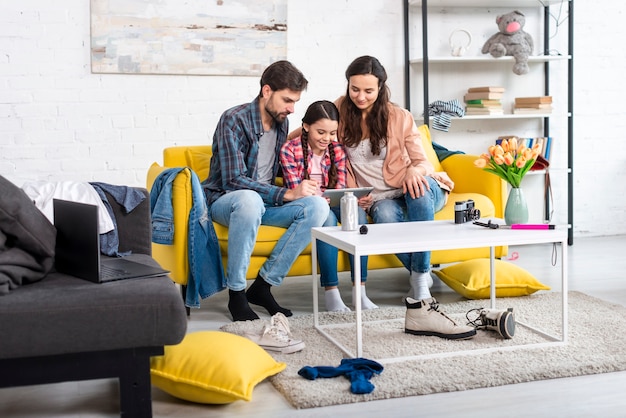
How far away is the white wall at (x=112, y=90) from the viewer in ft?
15.0

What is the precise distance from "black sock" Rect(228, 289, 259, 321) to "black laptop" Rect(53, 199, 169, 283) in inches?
35.6

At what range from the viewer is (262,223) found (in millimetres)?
3617

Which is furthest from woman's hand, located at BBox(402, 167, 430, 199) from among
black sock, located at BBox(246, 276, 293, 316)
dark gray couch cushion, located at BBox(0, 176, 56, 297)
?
dark gray couch cushion, located at BBox(0, 176, 56, 297)

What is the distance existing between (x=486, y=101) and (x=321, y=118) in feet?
6.32

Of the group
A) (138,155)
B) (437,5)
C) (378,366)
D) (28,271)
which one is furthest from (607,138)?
(28,271)

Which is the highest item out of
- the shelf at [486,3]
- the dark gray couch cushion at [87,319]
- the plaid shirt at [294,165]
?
the shelf at [486,3]

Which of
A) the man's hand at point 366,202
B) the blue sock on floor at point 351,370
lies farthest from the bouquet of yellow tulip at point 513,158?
the blue sock on floor at point 351,370

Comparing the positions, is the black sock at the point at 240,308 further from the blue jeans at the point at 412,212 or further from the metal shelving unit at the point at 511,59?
the metal shelving unit at the point at 511,59

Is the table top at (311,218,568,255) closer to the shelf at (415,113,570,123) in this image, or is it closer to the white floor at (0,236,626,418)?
the white floor at (0,236,626,418)

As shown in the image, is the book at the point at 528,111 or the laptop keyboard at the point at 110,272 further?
the book at the point at 528,111

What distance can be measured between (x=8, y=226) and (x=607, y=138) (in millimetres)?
4571

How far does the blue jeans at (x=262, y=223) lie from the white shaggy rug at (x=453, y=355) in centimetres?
23

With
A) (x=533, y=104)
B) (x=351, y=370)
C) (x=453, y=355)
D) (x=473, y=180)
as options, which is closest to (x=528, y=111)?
(x=533, y=104)

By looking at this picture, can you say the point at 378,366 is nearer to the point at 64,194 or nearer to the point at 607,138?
the point at 64,194
